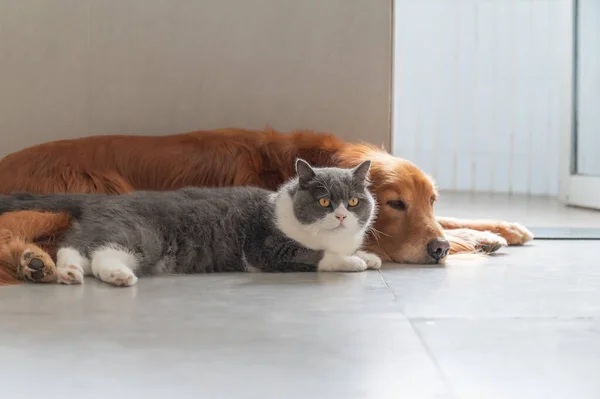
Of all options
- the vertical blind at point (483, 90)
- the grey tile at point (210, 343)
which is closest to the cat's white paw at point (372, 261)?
the grey tile at point (210, 343)

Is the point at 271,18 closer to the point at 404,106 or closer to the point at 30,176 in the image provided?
the point at 30,176

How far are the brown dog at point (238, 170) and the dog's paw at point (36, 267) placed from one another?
616 mm

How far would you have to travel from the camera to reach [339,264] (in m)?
2.37

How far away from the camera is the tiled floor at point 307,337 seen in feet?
3.99

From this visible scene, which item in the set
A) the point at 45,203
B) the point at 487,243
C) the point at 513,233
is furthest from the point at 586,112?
the point at 45,203

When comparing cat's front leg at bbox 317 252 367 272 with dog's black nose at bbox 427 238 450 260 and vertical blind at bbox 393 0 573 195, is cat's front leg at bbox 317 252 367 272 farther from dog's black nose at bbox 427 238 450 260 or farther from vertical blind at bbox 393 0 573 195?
vertical blind at bbox 393 0 573 195

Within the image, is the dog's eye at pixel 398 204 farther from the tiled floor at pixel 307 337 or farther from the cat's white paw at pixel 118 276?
the cat's white paw at pixel 118 276

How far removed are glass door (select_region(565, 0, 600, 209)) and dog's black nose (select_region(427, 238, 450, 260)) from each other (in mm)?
2926

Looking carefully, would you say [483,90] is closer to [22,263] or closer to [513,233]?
[513,233]

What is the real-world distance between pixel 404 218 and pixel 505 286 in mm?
573

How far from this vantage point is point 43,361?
1.33m

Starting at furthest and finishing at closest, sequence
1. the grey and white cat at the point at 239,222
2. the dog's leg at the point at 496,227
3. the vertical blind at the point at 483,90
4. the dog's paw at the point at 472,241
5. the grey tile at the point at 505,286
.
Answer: the vertical blind at the point at 483,90 → the dog's leg at the point at 496,227 → the dog's paw at the point at 472,241 → the grey and white cat at the point at 239,222 → the grey tile at the point at 505,286

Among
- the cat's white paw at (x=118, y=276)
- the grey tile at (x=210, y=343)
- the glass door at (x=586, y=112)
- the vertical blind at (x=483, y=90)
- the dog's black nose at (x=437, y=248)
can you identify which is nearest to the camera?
the grey tile at (x=210, y=343)

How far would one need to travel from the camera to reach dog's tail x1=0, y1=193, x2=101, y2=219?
2.31 m
